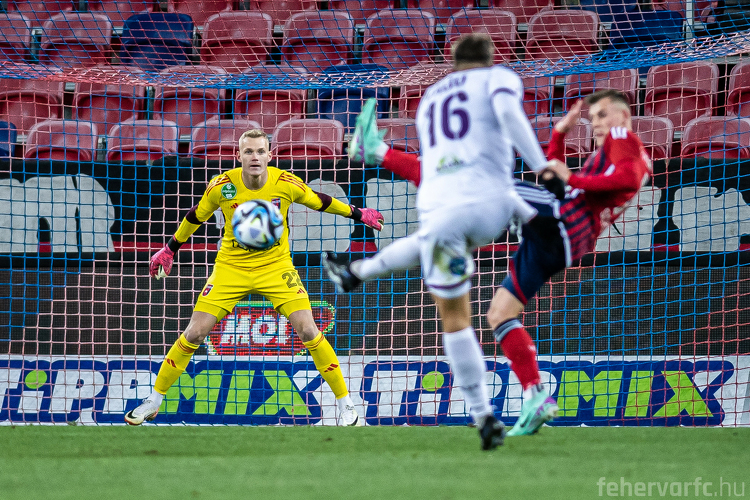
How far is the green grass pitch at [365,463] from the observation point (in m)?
2.66

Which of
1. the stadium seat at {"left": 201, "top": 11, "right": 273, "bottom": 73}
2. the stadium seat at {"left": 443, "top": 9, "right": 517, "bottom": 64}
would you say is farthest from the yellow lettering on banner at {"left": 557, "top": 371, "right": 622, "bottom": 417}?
the stadium seat at {"left": 201, "top": 11, "right": 273, "bottom": 73}

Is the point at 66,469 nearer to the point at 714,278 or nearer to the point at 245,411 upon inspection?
the point at 245,411

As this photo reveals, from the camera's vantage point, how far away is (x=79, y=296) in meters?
6.31

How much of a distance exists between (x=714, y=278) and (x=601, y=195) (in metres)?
2.68

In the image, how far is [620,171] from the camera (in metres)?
3.57

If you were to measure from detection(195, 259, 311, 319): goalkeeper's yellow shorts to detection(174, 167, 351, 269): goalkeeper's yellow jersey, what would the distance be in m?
0.06

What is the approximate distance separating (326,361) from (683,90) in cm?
420

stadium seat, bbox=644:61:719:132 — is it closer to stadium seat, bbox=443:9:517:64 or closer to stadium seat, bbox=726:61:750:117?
stadium seat, bbox=726:61:750:117

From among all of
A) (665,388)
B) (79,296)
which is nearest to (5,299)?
(79,296)

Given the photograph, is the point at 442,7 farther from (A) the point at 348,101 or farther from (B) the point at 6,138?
(B) the point at 6,138

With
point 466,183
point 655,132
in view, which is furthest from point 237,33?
point 466,183

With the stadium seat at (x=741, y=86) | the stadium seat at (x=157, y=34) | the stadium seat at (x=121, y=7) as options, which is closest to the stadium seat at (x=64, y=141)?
the stadium seat at (x=157, y=34)

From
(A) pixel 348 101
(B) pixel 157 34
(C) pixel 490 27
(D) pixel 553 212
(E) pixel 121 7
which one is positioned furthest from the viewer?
(E) pixel 121 7

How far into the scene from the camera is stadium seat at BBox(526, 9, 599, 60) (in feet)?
20.8
